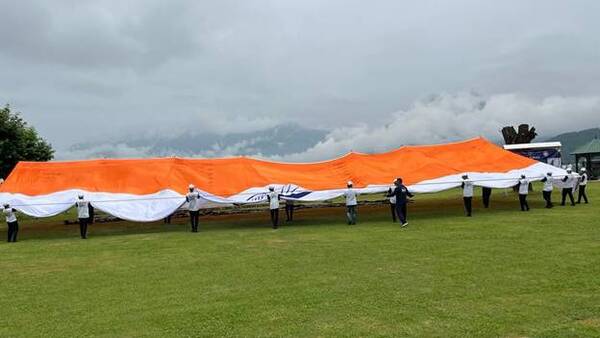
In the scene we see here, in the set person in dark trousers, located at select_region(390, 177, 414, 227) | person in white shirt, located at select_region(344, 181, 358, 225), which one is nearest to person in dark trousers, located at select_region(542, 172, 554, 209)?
person in dark trousers, located at select_region(390, 177, 414, 227)

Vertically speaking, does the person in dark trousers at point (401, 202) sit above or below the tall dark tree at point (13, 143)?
below

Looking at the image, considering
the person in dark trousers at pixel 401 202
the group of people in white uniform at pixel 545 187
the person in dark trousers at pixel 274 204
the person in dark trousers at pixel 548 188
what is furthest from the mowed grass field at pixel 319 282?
the person in dark trousers at pixel 548 188

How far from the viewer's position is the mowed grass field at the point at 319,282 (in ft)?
20.0

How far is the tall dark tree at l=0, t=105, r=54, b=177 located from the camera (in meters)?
23.8

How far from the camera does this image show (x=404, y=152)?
20969 millimetres

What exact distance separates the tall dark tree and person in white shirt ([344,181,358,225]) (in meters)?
16.6

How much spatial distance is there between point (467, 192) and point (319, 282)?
1098 cm

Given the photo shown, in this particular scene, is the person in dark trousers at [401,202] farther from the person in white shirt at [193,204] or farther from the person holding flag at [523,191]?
the person in white shirt at [193,204]

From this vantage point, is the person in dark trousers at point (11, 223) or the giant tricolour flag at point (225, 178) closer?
the person in dark trousers at point (11, 223)

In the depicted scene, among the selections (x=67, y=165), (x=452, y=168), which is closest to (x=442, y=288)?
(x=452, y=168)

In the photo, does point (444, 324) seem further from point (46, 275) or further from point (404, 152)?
point (404, 152)

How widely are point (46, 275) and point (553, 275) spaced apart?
9.14 m

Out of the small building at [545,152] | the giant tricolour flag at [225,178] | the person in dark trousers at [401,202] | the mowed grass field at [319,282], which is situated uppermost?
the small building at [545,152]

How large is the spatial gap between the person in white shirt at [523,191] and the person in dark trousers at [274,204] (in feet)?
28.1
